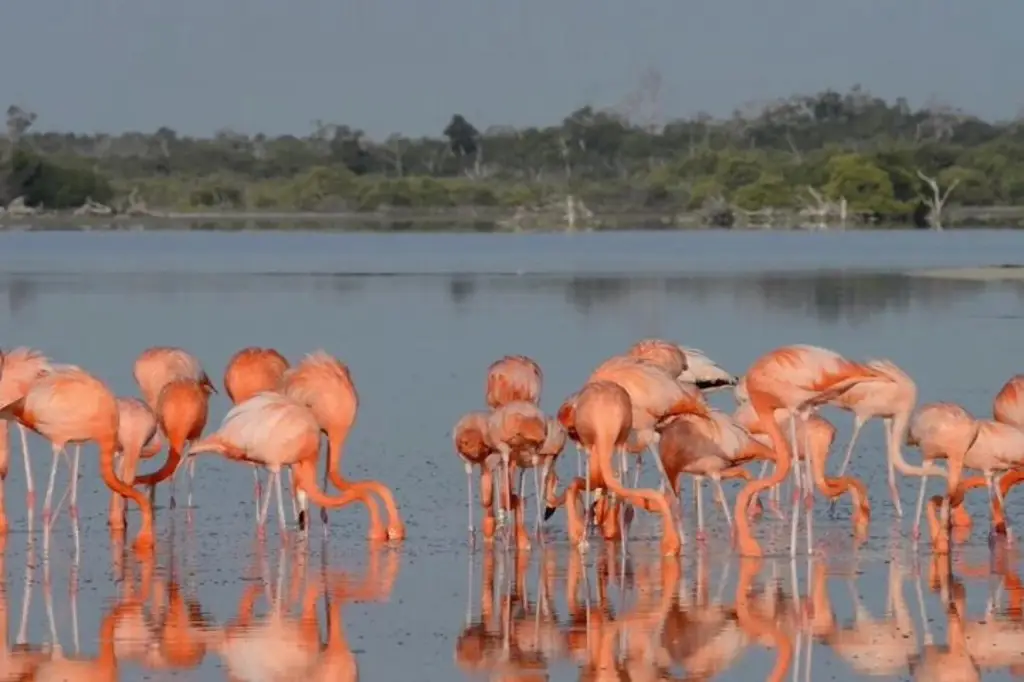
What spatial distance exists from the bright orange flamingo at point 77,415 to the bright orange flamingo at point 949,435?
3.36 metres

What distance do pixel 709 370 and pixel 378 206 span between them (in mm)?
68797

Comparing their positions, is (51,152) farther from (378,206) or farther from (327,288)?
(327,288)

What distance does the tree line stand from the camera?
6981 cm

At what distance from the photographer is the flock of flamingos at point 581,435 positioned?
356 inches

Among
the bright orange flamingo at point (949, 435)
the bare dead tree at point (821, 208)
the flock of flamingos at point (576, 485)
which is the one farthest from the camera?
the bare dead tree at point (821, 208)

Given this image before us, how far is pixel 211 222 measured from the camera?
231 ft

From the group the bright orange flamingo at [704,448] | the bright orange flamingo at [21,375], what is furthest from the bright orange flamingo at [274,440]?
the bright orange flamingo at [704,448]

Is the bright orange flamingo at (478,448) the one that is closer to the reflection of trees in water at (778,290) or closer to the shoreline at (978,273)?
the reflection of trees in water at (778,290)

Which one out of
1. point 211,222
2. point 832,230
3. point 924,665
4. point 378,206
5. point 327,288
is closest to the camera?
A: point 924,665

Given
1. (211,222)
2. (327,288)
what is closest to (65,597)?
(327,288)

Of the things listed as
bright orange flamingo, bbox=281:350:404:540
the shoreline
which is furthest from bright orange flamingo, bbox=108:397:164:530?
the shoreline

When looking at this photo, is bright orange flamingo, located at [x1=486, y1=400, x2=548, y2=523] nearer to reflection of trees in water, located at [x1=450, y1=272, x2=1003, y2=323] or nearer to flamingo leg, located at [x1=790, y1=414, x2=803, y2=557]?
flamingo leg, located at [x1=790, y1=414, x2=803, y2=557]

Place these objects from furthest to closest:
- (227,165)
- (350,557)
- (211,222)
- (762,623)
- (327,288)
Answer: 1. (227,165)
2. (211,222)
3. (327,288)
4. (350,557)
5. (762,623)

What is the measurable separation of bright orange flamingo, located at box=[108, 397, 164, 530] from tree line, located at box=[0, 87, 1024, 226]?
183ft
